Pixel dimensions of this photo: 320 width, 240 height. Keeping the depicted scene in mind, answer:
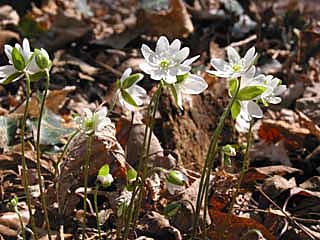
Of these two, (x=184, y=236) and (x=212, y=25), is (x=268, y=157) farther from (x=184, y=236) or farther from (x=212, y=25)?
(x=212, y=25)

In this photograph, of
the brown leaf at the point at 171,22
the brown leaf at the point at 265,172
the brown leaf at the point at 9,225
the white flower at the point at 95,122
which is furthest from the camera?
the brown leaf at the point at 171,22

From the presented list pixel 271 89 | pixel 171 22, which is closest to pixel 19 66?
pixel 271 89

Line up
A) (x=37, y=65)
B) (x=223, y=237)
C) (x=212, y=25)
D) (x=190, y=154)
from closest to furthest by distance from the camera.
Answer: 1. (x=37, y=65)
2. (x=223, y=237)
3. (x=190, y=154)
4. (x=212, y=25)

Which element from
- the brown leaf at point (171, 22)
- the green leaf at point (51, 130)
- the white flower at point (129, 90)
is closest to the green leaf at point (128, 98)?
the white flower at point (129, 90)

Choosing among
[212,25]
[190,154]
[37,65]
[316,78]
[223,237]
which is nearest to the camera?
[37,65]

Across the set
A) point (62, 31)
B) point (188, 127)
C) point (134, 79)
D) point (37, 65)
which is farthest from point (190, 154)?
point (62, 31)

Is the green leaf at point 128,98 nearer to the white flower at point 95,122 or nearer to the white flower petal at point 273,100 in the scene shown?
the white flower at point 95,122

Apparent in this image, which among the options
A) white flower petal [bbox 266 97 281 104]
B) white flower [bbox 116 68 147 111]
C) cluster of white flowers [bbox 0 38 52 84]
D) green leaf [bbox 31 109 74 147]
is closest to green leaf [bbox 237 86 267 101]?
white flower petal [bbox 266 97 281 104]
